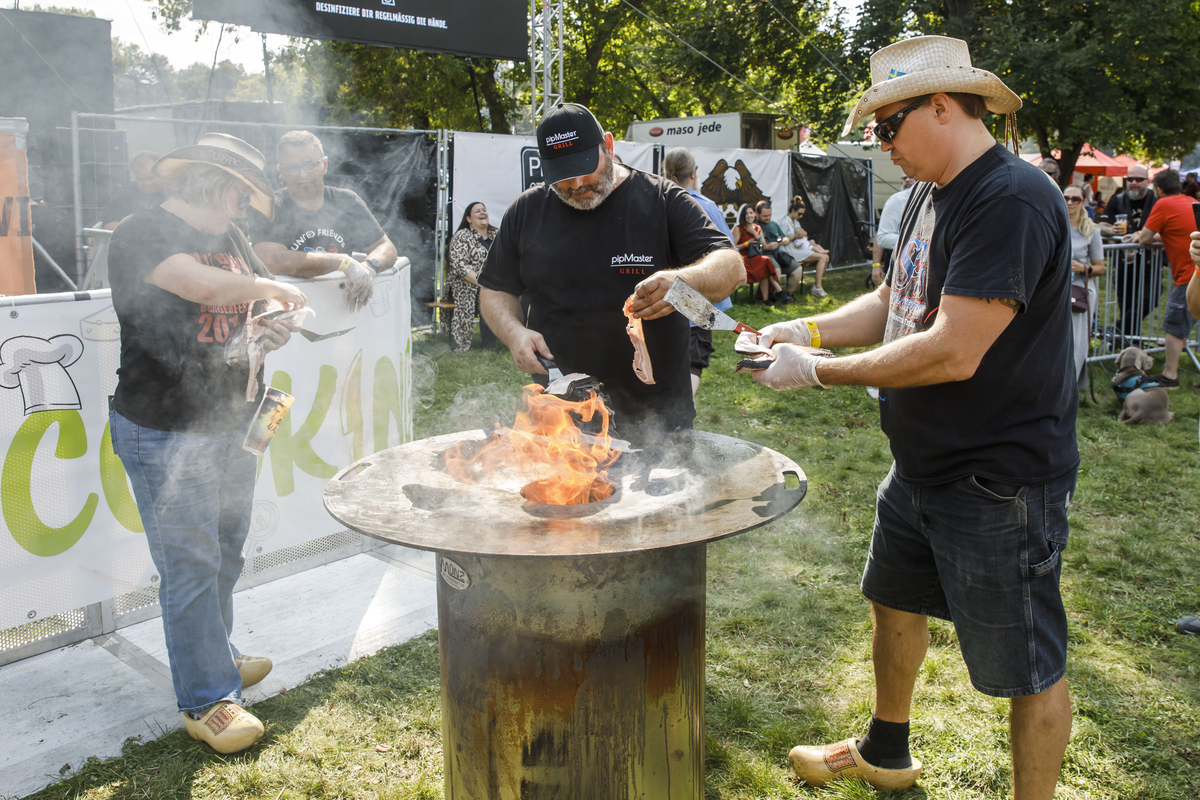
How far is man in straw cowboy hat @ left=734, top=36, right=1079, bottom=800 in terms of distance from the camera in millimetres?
1970

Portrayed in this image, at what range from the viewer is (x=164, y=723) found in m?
3.14

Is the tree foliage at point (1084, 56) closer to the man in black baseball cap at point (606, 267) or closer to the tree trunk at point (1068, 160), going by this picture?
the tree trunk at point (1068, 160)

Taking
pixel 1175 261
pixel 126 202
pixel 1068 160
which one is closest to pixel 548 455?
pixel 126 202

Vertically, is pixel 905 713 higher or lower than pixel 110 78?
lower

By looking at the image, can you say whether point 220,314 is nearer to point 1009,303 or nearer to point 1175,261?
point 1009,303

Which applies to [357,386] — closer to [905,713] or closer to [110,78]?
[905,713]

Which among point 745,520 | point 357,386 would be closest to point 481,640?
point 745,520

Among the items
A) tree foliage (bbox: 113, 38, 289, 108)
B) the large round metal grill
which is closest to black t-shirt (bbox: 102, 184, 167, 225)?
tree foliage (bbox: 113, 38, 289, 108)

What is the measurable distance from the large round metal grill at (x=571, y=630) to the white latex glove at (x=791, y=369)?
11.1 inches

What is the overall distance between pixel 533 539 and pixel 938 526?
1.20 meters

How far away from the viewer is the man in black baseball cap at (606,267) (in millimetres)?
3104

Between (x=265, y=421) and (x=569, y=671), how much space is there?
166cm

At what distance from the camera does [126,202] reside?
7516 millimetres

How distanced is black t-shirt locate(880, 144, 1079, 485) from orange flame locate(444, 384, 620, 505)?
91 cm
